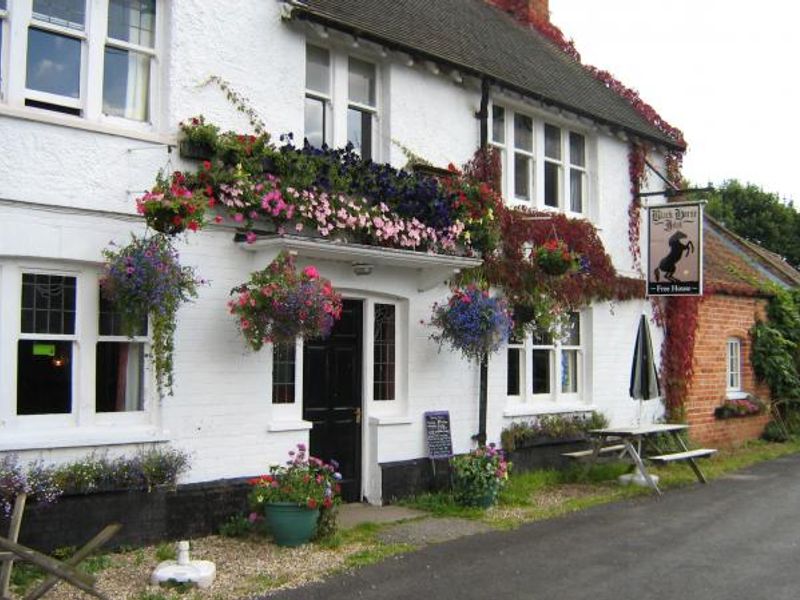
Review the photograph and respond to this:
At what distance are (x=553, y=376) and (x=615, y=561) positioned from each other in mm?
5576

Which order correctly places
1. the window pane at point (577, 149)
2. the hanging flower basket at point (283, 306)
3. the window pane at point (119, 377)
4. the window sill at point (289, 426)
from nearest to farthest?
1. the window pane at point (119, 377)
2. the hanging flower basket at point (283, 306)
3. the window sill at point (289, 426)
4. the window pane at point (577, 149)

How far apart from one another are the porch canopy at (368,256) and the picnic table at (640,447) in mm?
3254

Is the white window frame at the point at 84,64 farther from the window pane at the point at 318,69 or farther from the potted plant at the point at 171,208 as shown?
the window pane at the point at 318,69

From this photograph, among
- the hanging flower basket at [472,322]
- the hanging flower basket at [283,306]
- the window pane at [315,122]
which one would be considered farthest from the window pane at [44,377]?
the hanging flower basket at [472,322]

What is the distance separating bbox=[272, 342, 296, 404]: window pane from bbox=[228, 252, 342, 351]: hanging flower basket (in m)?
0.83

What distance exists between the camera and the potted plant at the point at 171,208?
759 centimetres

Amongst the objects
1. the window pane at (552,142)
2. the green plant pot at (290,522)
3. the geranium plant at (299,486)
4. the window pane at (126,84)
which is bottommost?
the green plant pot at (290,522)

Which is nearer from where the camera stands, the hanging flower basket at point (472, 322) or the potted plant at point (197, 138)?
the potted plant at point (197, 138)

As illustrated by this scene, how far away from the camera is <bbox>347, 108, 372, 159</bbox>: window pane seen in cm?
1074

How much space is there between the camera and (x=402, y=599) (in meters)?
6.82

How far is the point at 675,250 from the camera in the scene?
1420 cm

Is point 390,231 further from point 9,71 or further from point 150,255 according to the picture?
point 9,71

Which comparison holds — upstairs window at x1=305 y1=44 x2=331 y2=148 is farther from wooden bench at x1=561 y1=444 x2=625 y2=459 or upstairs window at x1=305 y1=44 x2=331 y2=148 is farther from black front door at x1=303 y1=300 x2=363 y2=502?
wooden bench at x1=561 y1=444 x2=625 y2=459

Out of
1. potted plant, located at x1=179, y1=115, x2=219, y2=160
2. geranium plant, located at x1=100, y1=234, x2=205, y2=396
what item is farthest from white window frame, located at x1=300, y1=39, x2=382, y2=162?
geranium plant, located at x1=100, y1=234, x2=205, y2=396
